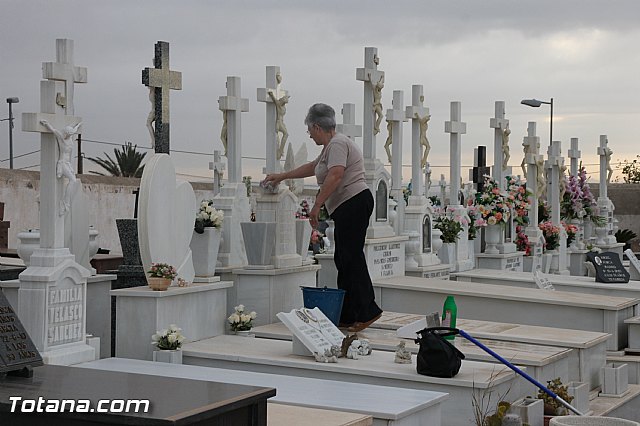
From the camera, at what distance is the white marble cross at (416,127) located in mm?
12820

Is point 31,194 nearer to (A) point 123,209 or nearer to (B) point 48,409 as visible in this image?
(A) point 123,209

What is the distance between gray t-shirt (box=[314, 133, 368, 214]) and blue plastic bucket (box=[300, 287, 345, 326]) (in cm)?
81

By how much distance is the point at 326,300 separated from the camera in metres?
8.22

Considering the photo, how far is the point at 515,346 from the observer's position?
7992 mm

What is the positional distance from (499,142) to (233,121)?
6806mm

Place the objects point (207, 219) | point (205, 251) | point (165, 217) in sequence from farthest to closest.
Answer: point (207, 219)
point (205, 251)
point (165, 217)

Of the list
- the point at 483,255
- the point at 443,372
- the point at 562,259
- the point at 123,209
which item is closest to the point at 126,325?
the point at 443,372

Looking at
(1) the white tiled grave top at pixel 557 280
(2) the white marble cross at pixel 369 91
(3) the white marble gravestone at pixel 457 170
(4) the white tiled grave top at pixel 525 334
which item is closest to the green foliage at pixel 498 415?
(4) the white tiled grave top at pixel 525 334

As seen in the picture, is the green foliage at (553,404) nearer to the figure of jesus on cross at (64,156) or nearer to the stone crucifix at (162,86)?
the figure of jesus on cross at (64,156)

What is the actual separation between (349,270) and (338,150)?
1.00m

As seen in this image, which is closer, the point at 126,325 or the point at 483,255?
the point at 126,325

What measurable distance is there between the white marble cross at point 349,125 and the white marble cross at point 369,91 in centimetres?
30

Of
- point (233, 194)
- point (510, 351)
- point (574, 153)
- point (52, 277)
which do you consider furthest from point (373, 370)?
point (574, 153)

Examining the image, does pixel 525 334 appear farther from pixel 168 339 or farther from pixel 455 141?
pixel 455 141
